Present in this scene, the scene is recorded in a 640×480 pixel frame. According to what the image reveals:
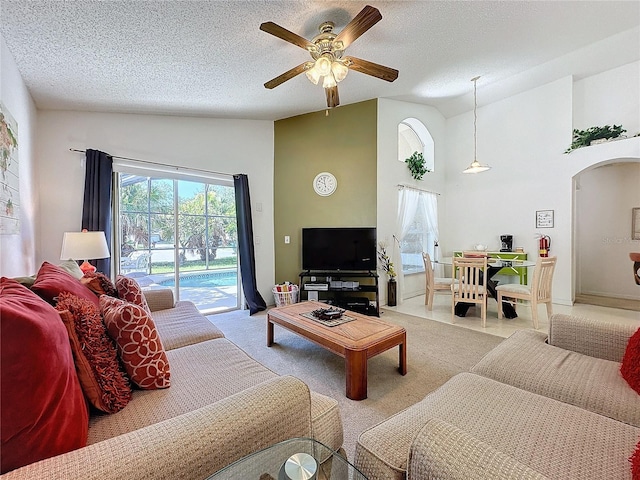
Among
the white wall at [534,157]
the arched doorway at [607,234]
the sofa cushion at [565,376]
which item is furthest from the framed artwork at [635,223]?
the sofa cushion at [565,376]

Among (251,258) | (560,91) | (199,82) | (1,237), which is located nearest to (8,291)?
(1,237)

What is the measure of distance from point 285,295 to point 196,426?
132 inches

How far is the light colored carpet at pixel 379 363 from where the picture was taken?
186 cm

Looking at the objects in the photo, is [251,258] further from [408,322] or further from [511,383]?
[511,383]

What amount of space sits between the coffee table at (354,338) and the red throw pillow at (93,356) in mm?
1296

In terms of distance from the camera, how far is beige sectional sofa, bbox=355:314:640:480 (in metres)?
0.75

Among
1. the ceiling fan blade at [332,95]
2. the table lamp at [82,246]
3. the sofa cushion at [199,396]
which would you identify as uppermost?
the ceiling fan blade at [332,95]

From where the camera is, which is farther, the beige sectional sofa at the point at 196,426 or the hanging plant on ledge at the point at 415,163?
the hanging plant on ledge at the point at 415,163

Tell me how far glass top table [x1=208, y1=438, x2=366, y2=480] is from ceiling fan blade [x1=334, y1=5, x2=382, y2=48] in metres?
2.33

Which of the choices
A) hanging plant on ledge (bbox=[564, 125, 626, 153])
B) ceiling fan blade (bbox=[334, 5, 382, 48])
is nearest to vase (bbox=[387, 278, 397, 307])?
ceiling fan blade (bbox=[334, 5, 382, 48])

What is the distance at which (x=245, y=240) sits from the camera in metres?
4.05

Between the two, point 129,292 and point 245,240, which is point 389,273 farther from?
point 129,292

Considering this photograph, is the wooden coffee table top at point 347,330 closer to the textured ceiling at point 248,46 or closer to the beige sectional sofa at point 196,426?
the beige sectional sofa at point 196,426

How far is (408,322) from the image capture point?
362 centimetres
